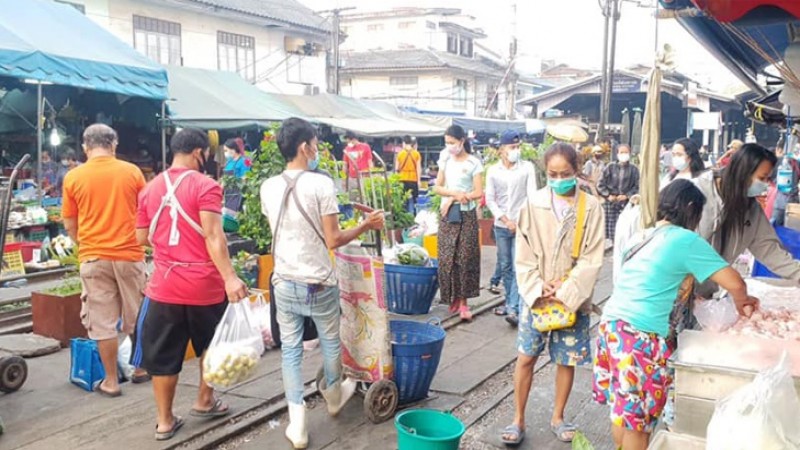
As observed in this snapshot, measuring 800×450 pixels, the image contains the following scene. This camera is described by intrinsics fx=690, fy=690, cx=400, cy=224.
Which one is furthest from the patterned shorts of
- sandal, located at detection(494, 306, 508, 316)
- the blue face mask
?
sandal, located at detection(494, 306, 508, 316)

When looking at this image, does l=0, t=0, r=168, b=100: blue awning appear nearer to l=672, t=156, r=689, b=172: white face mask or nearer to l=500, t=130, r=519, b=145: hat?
l=500, t=130, r=519, b=145: hat

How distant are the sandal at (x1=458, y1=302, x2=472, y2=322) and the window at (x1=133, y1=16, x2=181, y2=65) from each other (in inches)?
630

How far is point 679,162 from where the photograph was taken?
19.0 feet

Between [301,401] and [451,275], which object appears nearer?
[301,401]

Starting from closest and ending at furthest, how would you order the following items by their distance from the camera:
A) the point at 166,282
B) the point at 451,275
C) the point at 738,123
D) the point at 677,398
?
the point at 677,398 → the point at 166,282 → the point at 451,275 → the point at 738,123

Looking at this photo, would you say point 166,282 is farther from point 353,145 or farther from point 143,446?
point 353,145

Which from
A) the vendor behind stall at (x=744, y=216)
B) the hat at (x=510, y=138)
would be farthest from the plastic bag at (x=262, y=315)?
the vendor behind stall at (x=744, y=216)

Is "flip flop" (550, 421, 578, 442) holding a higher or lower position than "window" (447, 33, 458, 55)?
lower

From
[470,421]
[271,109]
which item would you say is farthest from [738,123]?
[470,421]

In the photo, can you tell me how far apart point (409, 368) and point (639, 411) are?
1.76 m

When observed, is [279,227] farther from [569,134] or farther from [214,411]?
[569,134]

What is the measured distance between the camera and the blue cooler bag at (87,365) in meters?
5.11

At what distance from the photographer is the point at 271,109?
1644cm

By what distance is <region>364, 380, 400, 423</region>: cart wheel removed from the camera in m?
4.45
